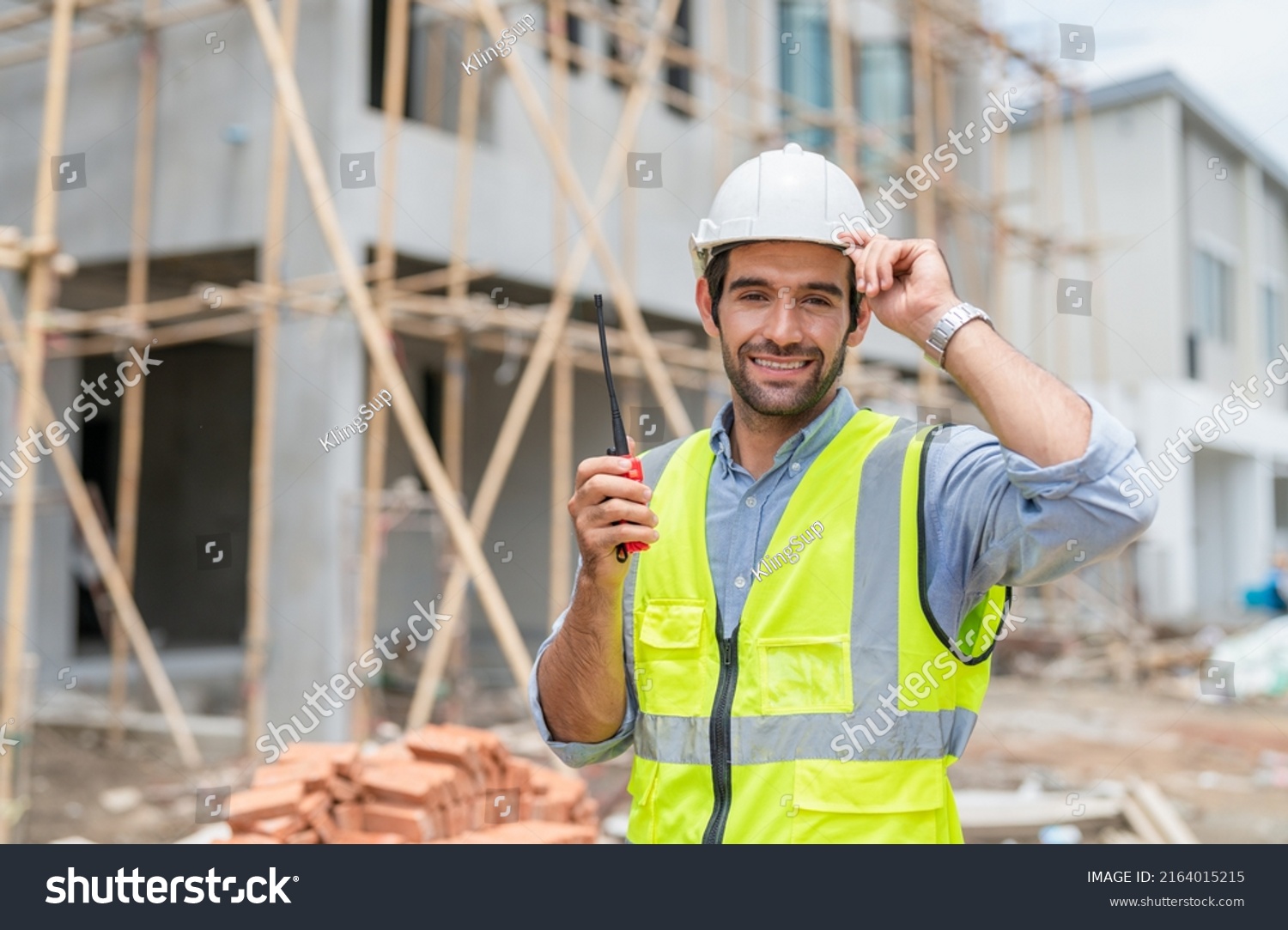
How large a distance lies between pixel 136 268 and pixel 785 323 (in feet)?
25.5

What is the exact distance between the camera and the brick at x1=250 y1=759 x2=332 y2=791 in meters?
4.02

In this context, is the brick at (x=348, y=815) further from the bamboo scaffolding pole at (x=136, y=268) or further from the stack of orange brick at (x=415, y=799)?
the bamboo scaffolding pole at (x=136, y=268)

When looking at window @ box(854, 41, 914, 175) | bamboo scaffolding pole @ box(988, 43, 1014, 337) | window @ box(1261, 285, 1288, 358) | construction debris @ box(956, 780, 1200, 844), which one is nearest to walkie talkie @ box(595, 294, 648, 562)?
construction debris @ box(956, 780, 1200, 844)

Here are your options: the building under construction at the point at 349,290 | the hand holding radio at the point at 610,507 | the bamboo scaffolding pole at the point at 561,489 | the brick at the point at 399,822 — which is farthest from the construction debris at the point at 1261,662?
the hand holding radio at the point at 610,507

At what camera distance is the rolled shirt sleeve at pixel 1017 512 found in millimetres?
1685

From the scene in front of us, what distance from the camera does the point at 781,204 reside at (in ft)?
7.21

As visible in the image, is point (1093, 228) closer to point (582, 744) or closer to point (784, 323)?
point (784, 323)

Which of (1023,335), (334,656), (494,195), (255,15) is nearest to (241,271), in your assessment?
(494,195)

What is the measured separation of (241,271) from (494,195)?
2.29 m

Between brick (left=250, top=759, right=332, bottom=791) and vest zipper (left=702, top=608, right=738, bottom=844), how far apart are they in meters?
2.39

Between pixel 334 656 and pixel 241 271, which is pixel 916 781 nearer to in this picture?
pixel 334 656

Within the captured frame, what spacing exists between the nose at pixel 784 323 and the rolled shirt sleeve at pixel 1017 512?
0.31 meters
